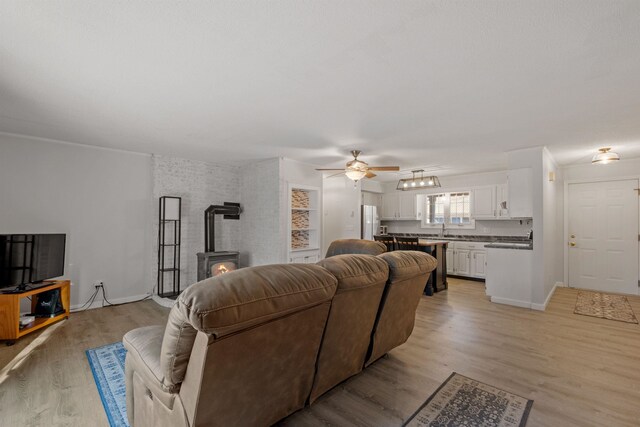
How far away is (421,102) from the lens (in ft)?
9.60

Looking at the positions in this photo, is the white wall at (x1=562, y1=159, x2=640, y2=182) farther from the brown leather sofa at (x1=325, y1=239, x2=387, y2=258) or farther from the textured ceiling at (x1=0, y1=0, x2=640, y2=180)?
the brown leather sofa at (x1=325, y1=239, x2=387, y2=258)

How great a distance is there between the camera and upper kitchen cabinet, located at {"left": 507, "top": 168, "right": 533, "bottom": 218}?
4.57 metres

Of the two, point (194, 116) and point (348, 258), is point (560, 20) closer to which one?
point (348, 258)

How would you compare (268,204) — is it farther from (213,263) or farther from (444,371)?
(444,371)

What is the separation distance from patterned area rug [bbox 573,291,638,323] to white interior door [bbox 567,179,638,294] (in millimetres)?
399

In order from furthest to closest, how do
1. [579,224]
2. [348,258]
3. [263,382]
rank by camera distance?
[579,224] → [348,258] → [263,382]

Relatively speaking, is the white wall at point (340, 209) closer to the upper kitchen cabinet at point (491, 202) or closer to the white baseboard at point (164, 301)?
the upper kitchen cabinet at point (491, 202)

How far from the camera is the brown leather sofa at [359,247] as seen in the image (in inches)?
164

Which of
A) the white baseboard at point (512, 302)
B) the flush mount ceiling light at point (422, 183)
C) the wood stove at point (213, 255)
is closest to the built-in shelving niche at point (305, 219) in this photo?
the wood stove at point (213, 255)

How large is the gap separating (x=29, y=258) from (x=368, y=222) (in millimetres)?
6330

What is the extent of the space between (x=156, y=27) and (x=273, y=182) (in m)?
3.72

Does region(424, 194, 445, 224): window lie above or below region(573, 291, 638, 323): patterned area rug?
above

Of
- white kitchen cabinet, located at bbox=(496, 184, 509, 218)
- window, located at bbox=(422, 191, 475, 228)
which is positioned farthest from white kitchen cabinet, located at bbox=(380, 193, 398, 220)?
white kitchen cabinet, located at bbox=(496, 184, 509, 218)

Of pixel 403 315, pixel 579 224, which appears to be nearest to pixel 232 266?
pixel 403 315
